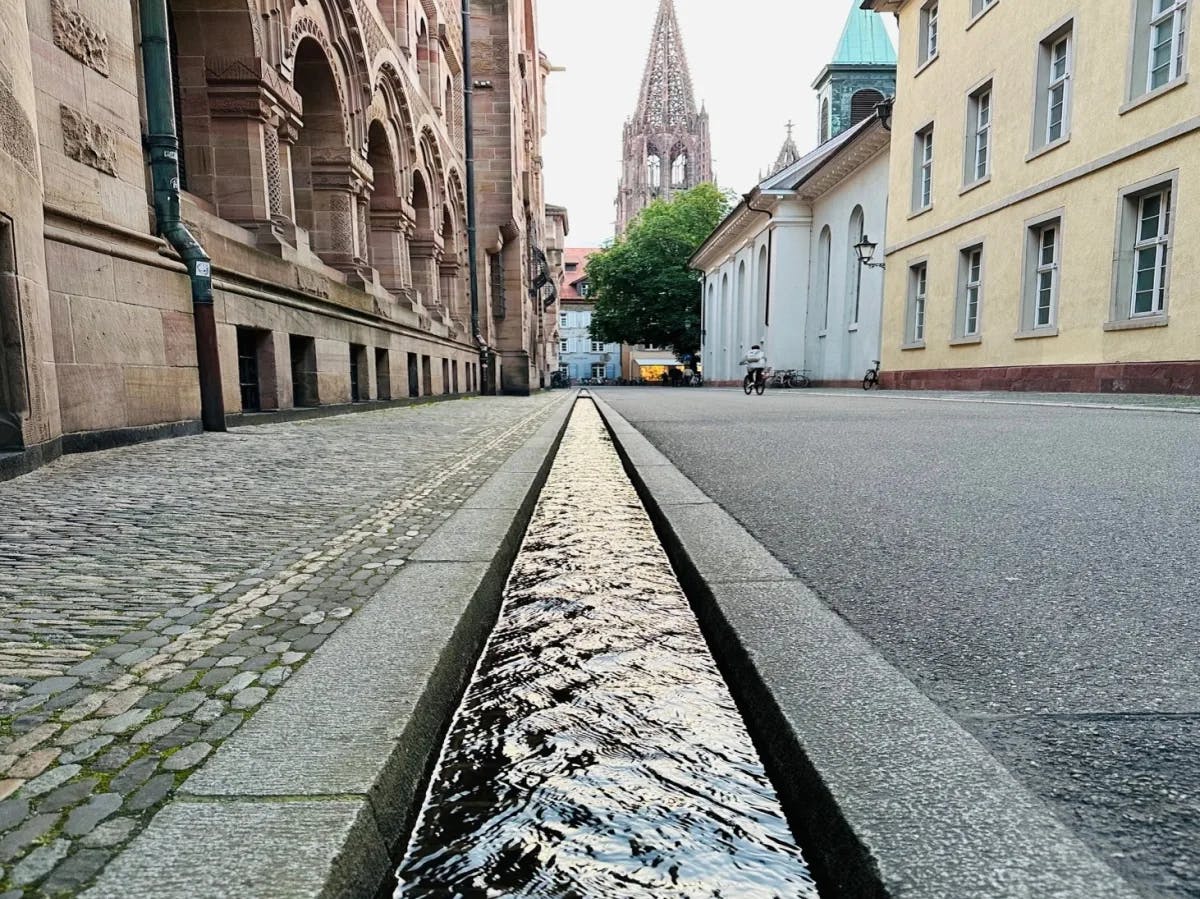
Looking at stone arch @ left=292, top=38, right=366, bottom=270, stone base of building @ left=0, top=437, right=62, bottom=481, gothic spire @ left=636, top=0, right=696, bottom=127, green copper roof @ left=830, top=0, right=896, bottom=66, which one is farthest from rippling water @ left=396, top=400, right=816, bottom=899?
gothic spire @ left=636, top=0, right=696, bottom=127

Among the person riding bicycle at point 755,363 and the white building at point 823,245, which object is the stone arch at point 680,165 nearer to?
the white building at point 823,245

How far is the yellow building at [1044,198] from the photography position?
11.9 m

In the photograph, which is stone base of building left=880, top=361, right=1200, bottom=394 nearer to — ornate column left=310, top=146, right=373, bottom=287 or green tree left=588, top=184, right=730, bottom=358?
ornate column left=310, top=146, right=373, bottom=287

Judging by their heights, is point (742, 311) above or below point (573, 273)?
below

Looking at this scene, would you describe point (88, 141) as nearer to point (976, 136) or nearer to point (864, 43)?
point (976, 136)

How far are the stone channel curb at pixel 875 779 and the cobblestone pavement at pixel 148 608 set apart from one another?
1086 mm

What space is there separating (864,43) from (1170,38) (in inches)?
1456

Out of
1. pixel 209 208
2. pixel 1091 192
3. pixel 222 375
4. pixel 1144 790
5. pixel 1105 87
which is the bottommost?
pixel 1144 790

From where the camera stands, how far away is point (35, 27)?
5176 mm

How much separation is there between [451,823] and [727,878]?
0.54 m

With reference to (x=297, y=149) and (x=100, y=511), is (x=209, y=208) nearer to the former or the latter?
(x=297, y=149)

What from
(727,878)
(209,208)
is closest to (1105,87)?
(209,208)

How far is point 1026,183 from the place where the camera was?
15547 millimetres

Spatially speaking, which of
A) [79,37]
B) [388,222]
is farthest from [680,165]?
[79,37]
